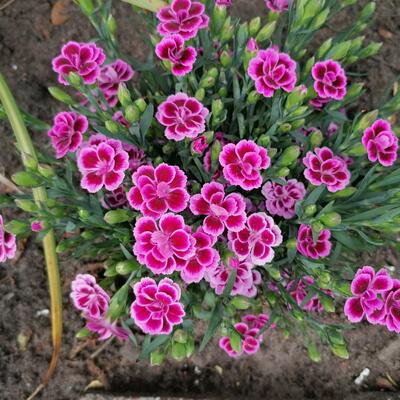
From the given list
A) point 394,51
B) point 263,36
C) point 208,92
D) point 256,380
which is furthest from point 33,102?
point 394,51

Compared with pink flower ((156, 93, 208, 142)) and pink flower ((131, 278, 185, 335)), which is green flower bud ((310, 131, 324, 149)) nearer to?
pink flower ((156, 93, 208, 142))

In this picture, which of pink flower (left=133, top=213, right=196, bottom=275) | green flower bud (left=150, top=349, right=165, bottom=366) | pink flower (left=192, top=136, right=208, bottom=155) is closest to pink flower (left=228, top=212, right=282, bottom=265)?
pink flower (left=133, top=213, right=196, bottom=275)

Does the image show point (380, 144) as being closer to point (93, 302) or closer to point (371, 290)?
point (371, 290)

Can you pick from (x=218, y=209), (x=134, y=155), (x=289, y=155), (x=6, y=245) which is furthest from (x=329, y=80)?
(x=6, y=245)

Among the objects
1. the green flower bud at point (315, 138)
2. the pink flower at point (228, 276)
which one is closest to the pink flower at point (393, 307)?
the pink flower at point (228, 276)

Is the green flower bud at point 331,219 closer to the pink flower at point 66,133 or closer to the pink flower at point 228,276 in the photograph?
the pink flower at point 228,276

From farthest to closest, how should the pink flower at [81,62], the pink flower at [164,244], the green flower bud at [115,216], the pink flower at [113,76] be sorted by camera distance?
1. the pink flower at [113,76]
2. the pink flower at [81,62]
3. the green flower bud at [115,216]
4. the pink flower at [164,244]
